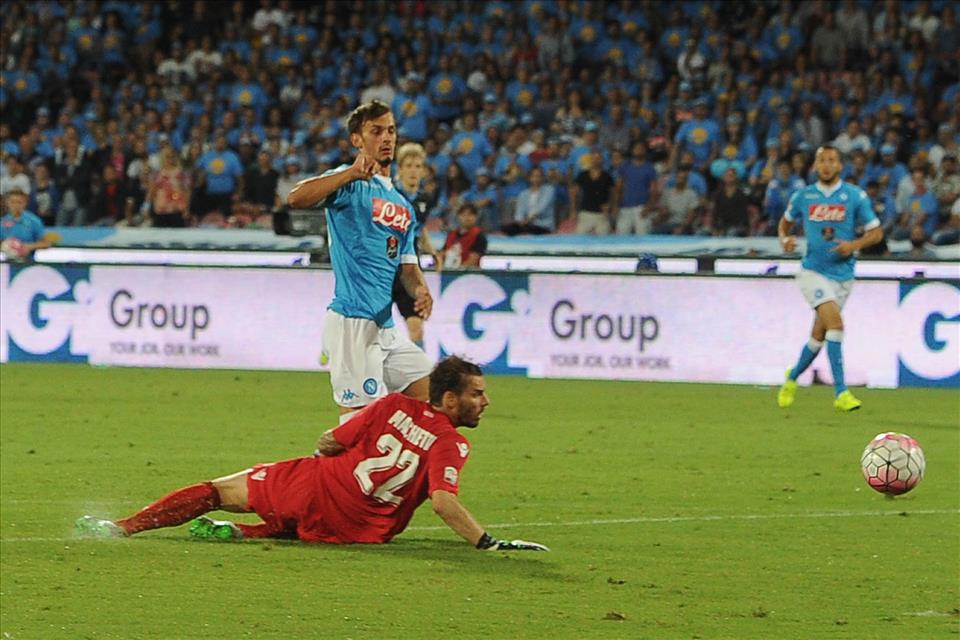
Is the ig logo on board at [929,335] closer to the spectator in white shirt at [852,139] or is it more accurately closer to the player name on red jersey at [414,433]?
the spectator in white shirt at [852,139]

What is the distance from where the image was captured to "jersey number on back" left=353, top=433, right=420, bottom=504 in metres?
8.04

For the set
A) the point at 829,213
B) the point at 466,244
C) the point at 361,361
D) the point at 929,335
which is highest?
the point at 829,213

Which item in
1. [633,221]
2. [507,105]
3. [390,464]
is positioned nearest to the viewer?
[390,464]

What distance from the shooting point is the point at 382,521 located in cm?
834

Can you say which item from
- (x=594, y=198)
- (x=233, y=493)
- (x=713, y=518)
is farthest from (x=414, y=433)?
(x=594, y=198)

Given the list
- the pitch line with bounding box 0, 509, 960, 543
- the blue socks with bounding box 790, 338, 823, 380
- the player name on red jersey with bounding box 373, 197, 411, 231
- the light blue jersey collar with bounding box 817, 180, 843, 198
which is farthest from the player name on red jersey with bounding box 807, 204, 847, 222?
the player name on red jersey with bounding box 373, 197, 411, 231

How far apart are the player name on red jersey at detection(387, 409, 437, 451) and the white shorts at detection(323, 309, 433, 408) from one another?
1.14m

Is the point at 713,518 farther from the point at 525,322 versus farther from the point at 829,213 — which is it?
the point at 525,322

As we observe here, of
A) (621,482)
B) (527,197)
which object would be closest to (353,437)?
(621,482)

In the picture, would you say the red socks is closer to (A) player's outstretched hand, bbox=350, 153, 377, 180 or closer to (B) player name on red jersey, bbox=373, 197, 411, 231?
(A) player's outstretched hand, bbox=350, 153, 377, 180

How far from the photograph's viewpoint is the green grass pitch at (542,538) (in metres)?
6.80

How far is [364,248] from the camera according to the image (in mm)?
9344

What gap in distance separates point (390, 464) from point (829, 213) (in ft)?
26.0

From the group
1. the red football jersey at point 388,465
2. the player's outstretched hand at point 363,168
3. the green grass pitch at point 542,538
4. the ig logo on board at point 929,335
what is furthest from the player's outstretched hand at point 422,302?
the ig logo on board at point 929,335
